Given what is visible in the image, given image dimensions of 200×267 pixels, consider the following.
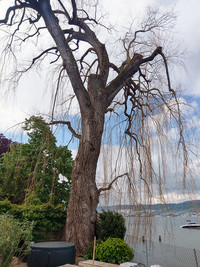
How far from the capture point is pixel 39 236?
5.49m

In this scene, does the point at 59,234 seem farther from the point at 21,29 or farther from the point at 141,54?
the point at 21,29

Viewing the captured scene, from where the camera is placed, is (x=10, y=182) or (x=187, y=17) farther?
(x=10, y=182)

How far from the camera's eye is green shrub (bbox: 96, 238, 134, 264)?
394 centimetres

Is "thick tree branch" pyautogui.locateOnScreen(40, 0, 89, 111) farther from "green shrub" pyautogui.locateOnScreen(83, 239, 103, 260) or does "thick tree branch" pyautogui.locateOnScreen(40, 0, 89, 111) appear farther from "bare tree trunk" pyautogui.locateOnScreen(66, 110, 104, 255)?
"green shrub" pyautogui.locateOnScreen(83, 239, 103, 260)

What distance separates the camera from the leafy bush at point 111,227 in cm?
467

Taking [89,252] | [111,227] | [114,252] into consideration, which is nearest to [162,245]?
[114,252]

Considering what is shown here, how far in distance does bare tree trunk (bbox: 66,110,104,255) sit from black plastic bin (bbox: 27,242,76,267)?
837 millimetres

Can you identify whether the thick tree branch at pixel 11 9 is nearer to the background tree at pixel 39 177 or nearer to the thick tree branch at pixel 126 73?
the thick tree branch at pixel 126 73

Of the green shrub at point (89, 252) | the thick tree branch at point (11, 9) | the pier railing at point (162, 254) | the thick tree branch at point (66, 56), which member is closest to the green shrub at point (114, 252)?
the pier railing at point (162, 254)

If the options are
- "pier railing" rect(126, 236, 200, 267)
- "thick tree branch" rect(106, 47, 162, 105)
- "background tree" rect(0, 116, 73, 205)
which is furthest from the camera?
"background tree" rect(0, 116, 73, 205)

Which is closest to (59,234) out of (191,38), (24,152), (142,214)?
(142,214)

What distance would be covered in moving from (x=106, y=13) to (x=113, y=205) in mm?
4872

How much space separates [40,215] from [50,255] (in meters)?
1.93

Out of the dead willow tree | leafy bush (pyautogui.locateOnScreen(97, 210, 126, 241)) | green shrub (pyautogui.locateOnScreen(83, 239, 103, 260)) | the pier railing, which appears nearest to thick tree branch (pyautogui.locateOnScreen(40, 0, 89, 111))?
the dead willow tree
